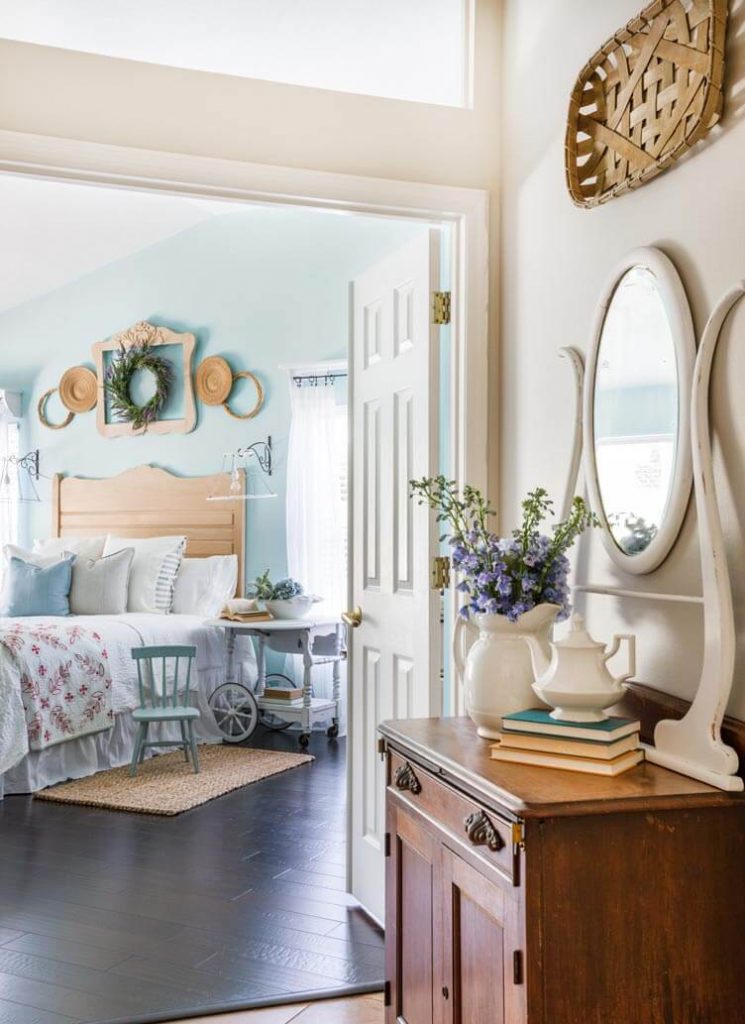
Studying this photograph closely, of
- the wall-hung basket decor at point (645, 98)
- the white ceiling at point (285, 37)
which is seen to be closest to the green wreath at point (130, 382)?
the white ceiling at point (285, 37)

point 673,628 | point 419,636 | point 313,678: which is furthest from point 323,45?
point 313,678

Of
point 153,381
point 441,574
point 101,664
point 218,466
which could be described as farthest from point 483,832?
point 153,381

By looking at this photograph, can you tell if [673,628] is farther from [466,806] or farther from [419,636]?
[419,636]

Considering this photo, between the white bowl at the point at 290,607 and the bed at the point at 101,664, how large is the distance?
49cm

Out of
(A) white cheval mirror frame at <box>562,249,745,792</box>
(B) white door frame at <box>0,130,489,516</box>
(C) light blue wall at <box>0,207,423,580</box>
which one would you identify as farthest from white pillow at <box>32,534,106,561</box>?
(A) white cheval mirror frame at <box>562,249,745,792</box>

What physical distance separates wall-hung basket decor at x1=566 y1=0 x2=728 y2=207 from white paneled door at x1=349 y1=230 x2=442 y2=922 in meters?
0.77

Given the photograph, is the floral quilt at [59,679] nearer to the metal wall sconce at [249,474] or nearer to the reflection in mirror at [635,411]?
the metal wall sconce at [249,474]

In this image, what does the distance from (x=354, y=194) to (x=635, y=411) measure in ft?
3.65

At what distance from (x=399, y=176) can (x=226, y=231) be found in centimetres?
419

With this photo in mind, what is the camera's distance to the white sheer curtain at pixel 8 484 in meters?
7.54

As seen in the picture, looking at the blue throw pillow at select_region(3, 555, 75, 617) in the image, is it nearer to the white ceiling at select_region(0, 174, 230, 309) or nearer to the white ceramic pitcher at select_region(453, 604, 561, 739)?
the white ceiling at select_region(0, 174, 230, 309)

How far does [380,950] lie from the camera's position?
2938 mm

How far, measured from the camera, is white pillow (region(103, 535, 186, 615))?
6363 millimetres

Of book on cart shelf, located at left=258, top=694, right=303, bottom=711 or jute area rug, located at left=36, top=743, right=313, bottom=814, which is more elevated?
book on cart shelf, located at left=258, top=694, right=303, bottom=711
